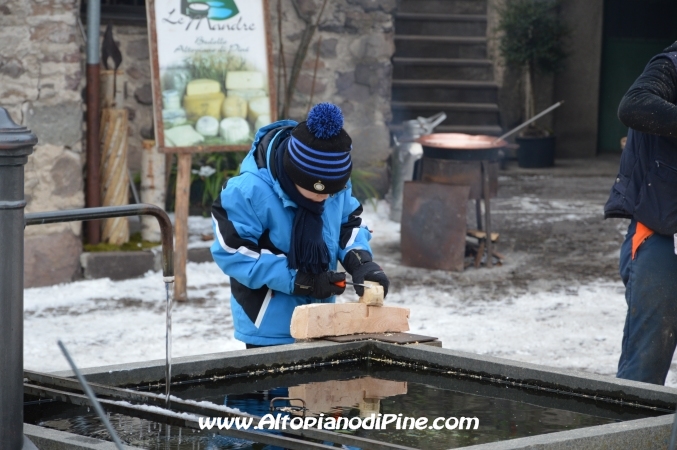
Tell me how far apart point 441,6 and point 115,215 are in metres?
10.8

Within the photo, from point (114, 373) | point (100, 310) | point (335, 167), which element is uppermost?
point (335, 167)

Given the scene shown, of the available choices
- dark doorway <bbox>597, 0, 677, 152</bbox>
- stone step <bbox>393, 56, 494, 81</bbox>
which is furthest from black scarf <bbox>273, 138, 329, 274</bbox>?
dark doorway <bbox>597, 0, 677, 152</bbox>

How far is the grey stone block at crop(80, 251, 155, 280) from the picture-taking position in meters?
7.31

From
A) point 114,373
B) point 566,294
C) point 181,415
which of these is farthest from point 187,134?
point 181,415

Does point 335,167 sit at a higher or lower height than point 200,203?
higher

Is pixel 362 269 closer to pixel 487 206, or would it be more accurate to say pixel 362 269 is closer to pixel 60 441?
pixel 60 441

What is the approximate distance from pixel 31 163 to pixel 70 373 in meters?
4.43

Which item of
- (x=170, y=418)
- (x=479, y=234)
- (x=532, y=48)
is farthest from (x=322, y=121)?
(x=532, y=48)

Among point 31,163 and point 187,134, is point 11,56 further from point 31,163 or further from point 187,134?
point 187,134

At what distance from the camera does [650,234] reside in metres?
3.73

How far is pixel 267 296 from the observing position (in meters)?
3.66

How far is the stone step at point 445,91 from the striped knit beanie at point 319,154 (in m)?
8.76

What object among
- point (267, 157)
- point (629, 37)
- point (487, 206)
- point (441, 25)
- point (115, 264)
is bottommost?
point (115, 264)

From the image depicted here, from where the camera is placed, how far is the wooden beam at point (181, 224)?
6879 mm
